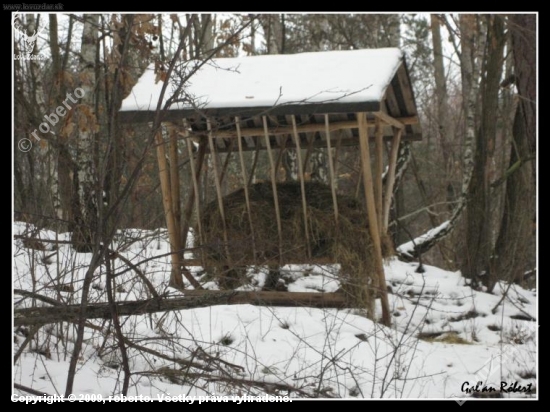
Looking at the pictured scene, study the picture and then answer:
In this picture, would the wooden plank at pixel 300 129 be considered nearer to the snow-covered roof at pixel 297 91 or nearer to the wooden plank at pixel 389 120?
the snow-covered roof at pixel 297 91

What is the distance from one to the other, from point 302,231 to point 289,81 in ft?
4.98

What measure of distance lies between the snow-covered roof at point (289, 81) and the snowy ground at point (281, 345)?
1.61m

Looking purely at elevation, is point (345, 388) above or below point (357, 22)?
below

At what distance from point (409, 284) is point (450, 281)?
25.4 inches

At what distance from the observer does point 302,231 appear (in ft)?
23.1

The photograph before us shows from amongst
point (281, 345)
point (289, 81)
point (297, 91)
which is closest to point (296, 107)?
point (297, 91)

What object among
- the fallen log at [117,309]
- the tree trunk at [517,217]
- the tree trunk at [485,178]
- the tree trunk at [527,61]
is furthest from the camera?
the tree trunk at [485,178]

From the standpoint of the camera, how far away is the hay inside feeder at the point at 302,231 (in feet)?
22.4

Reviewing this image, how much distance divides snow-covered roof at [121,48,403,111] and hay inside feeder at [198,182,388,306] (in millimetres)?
1277

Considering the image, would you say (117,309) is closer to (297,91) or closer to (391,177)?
(297,91)

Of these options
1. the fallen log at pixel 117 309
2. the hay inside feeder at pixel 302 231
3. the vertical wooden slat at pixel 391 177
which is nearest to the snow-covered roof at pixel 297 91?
the vertical wooden slat at pixel 391 177

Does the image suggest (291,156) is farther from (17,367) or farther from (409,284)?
(17,367)

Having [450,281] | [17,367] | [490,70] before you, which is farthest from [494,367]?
[490,70]
